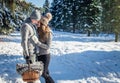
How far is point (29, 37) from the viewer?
25.6 ft

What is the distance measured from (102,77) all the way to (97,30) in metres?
33.3

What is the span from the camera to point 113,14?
30234 mm

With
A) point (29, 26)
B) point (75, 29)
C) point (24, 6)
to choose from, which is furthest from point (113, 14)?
point (75, 29)

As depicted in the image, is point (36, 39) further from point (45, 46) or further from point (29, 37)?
point (45, 46)

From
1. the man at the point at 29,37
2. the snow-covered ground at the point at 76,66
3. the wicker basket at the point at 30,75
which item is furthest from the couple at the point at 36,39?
the snow-covered ground at the point at 76,66

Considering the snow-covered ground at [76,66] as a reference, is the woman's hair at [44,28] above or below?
above

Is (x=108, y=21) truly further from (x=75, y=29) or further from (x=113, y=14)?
(x=75, y=29)

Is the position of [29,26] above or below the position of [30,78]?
above

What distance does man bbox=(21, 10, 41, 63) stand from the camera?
761 centimetres

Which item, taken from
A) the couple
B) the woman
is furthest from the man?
the woman

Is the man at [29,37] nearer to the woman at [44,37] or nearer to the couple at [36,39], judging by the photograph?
the couple at [36,39]

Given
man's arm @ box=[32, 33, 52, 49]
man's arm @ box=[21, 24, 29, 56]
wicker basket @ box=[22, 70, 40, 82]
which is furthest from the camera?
man's arm @ box=[32, 33, 52, 49]

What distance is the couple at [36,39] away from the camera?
7.64 metres

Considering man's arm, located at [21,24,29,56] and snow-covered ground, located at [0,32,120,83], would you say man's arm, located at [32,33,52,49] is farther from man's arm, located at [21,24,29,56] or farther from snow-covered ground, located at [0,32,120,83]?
snow-covered ground, located at [0,32,120,83]
